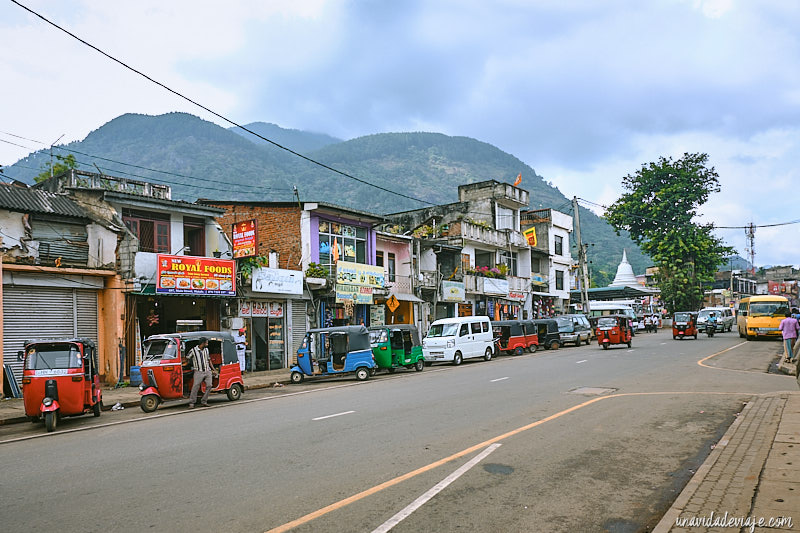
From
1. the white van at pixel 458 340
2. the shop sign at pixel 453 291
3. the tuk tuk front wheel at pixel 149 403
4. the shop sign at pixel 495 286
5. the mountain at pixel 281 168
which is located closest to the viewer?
the tuk tuk front wheel at pixel 149 403

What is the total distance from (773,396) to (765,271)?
128m

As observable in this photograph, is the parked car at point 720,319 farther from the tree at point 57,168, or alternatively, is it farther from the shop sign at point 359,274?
the tree at point 57,168

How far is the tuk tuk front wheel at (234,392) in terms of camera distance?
15.9m

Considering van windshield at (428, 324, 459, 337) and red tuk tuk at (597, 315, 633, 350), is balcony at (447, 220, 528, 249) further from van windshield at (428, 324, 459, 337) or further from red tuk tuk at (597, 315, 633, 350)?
van windshield at (428, 324, 459, 337)

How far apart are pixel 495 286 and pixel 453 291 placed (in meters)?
Result: 6.42

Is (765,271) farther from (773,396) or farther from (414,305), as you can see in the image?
(773,396)

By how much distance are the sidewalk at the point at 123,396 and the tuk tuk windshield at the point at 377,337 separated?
3.56m

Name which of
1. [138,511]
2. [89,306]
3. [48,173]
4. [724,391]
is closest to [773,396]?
[724,391]

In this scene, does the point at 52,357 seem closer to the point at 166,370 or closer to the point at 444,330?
the point at 166,370

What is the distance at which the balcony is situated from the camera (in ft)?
140

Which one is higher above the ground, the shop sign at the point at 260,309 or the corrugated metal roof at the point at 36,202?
the corrugated metal roof at the point at 36,202

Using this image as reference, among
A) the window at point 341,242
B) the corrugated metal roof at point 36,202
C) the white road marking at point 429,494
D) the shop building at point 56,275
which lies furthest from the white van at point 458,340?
the white road marking at point 429,494

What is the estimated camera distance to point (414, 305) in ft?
125

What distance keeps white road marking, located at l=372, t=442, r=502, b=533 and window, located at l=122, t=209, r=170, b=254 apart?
17.9 m
